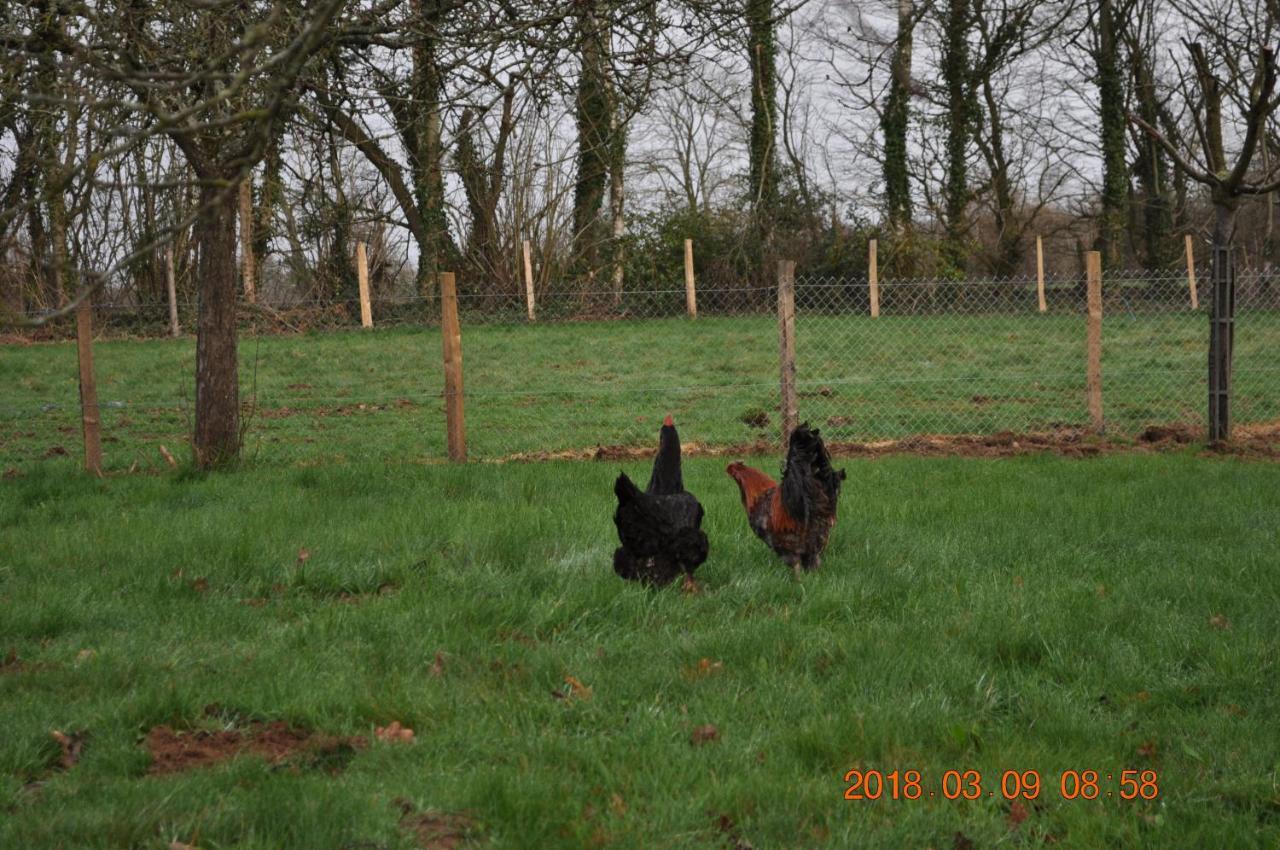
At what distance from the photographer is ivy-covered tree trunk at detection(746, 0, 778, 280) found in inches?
1118

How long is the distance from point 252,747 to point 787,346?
756cm

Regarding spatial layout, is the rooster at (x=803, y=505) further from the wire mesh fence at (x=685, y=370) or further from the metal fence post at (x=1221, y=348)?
the metal fence post at (x=1221, y=348)

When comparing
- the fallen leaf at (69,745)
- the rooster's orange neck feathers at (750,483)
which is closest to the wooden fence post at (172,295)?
the rooster's orange neck feathers at (750,483)

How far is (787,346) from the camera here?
10.6 m

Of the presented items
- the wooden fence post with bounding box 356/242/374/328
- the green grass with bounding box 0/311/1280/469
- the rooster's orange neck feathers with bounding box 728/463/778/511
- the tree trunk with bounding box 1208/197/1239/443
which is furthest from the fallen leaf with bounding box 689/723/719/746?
the wooden fence post with bounding box 356/242/374/328

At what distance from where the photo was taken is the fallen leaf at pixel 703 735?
387 cm

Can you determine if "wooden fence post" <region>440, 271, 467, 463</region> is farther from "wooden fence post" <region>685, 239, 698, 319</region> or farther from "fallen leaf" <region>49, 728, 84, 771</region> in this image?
"wooden fence post" <region>685, 239, 698, 319</region>

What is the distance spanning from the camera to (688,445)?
38.1ft

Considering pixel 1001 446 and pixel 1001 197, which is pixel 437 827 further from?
pixel 1001 197

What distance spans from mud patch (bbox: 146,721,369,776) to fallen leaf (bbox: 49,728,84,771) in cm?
22

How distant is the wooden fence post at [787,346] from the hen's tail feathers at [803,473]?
180 inches

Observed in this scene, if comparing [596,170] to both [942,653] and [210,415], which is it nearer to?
[210,415]

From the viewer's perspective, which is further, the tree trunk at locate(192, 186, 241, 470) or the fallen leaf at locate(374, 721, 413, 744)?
the tree trunk at locate(192, 186, 241, 470)

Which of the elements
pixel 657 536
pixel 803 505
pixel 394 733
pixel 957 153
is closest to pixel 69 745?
pixel 394 733
